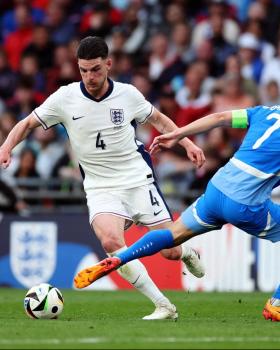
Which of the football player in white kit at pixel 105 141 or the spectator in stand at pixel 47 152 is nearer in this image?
the football player in white kit at pixel 105 141

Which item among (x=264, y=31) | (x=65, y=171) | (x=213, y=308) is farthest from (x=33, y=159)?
(x=213, y=308)

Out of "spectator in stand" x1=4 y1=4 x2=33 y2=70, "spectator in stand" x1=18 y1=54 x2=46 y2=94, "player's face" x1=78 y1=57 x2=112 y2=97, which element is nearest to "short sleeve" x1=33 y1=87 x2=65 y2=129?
Answer: "player's face" x1=78 y1=57 x2=112 y2=97

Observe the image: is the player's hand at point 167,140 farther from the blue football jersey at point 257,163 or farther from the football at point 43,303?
the football at point 43,303

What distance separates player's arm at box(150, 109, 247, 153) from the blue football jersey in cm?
9

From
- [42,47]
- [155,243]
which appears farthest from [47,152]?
[155,243]

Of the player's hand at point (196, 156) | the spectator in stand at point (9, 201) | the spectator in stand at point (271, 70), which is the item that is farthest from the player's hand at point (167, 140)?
the spectator in stand at point (271, 70)

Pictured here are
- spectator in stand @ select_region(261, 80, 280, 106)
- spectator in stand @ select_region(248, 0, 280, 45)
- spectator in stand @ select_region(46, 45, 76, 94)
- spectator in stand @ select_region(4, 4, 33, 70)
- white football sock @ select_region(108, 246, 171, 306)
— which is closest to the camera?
white football sock @ select_region(108, 246, 171, 306)

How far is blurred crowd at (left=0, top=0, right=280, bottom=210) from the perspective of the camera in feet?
58.6

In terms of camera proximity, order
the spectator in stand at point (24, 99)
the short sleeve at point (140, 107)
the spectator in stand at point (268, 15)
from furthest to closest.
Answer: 1. the spectator in stand at point (24, 99)
2. the spectator in stand at point (268, 15)
3. the short sleeve at point (140, 107)

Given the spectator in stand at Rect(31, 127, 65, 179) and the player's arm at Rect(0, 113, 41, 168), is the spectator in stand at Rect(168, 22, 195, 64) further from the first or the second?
the player's arm at Rect(0, 113, 41, 168)

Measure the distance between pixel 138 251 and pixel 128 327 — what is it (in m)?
0.75

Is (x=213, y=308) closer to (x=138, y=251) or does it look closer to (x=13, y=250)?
(x=138, y=251)

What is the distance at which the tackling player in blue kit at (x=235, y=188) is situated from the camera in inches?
381

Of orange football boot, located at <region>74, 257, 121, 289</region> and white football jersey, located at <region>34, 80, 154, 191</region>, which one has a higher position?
white football jersey, located at <region>34, 80, 154, 191</region>
